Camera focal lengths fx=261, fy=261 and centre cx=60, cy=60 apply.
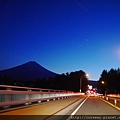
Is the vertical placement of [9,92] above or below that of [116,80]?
below

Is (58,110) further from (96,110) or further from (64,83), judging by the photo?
(64,83)

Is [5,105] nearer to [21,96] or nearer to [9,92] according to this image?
[9,92]

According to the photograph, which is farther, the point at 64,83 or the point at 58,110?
the point at 64,83

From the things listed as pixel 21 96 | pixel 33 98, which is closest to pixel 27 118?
pixel 21 96

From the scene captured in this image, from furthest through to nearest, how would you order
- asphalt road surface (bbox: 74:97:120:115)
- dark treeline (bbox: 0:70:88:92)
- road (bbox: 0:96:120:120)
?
dark treeline (bbox: 0:70:88:92) < asphalt road surface (bbox: 74:97:120:115) < road (bbox: 0:96:120:120)

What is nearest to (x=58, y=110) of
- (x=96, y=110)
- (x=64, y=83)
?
(x=96, y=110)

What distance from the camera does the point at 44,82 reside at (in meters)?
181

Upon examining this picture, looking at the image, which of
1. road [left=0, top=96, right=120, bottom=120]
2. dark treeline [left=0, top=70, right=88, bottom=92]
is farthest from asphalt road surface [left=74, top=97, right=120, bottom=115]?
dark treeline [left=0, top=70, right=88, bottom=92]

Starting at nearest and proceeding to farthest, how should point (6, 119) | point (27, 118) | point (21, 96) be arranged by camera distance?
point (6, 119), point (27, 118), point (21, 96)

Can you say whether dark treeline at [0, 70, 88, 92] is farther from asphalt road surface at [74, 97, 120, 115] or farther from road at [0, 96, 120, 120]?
road at [0, 96, 120, 120]

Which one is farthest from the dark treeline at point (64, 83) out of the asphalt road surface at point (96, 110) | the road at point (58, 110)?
the road at point (58, 110)

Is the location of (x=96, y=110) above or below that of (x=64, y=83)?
below

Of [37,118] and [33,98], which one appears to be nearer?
[37,118]

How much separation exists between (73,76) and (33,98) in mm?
154800
